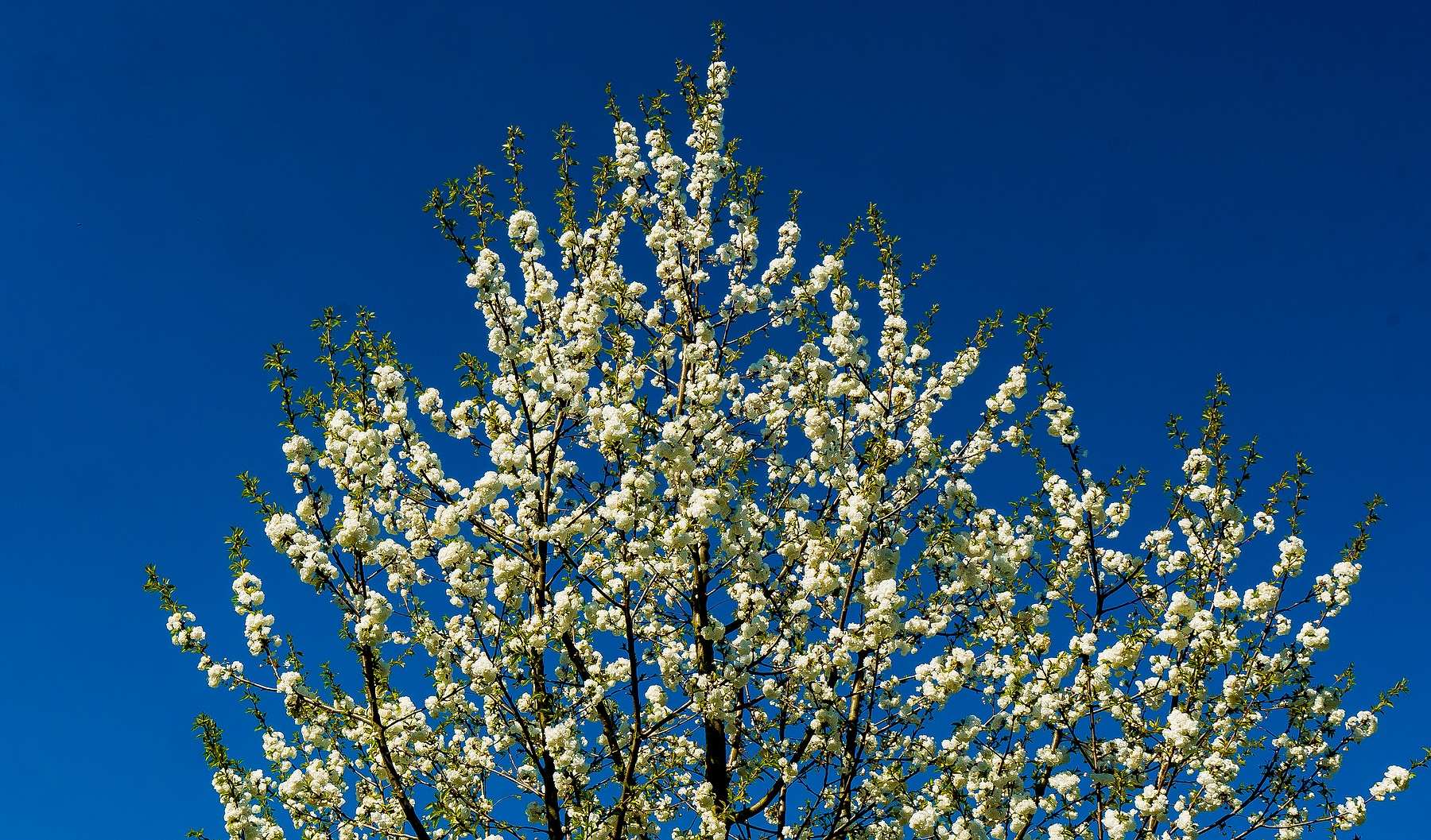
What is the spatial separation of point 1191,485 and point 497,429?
686cm

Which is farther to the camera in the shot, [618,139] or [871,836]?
[618,139]

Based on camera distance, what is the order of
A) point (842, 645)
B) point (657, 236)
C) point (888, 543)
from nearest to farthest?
1. point (842, 645)
2. point (888, 543)
3. point (657, 236)

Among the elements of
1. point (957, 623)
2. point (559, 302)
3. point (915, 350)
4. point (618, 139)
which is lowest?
point (957, 623)

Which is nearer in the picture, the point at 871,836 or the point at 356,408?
the point at 356,408

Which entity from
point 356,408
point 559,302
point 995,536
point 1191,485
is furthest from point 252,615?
point 1191,485

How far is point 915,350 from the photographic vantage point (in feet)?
27.8

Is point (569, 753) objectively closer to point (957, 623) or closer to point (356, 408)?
point (356, 408)

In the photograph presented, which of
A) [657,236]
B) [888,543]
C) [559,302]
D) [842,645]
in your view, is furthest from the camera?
[657,236]

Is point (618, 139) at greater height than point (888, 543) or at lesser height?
greater

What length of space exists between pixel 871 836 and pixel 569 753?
2712 millimetres

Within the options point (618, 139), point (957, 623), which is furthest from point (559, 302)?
point (957, 623)

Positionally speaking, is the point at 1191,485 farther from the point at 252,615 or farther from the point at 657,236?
the point at 252,615

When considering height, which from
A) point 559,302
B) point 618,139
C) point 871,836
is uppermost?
point 618,139

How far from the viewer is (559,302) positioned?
27.2 ft
